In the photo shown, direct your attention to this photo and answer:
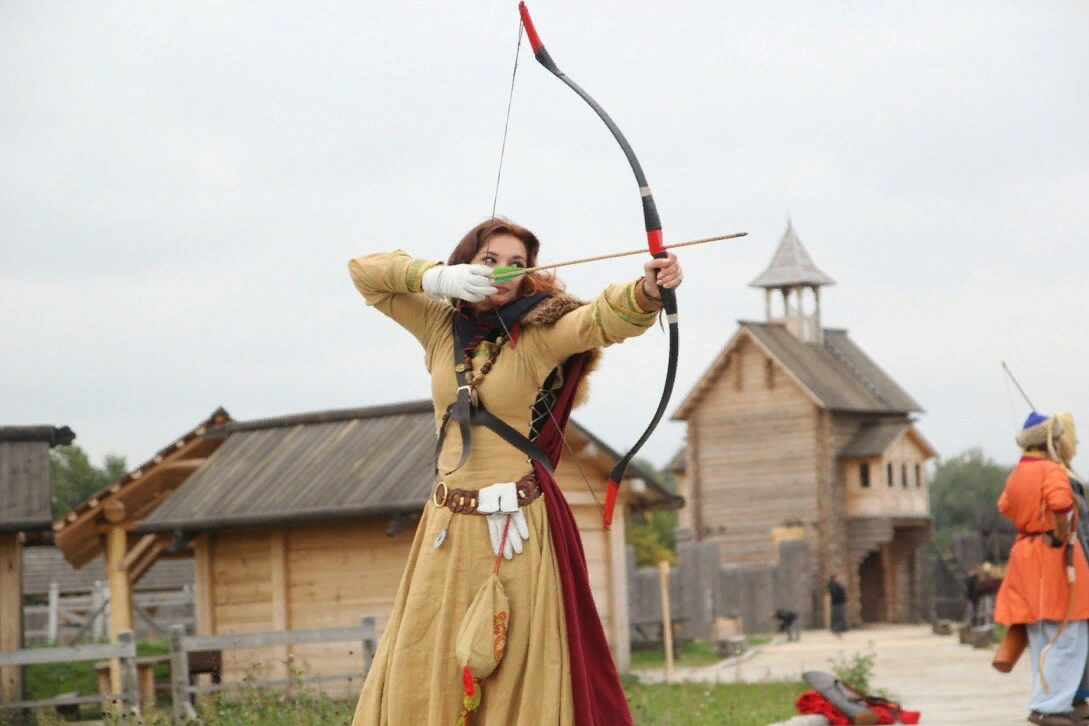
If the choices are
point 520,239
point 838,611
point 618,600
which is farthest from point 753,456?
point 520,239

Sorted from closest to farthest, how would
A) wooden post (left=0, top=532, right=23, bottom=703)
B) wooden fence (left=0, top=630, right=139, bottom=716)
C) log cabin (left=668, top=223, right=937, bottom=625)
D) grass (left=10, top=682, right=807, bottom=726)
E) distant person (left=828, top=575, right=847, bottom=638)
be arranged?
1. grass (left=10, top=682, right=807, bottom=726)
2. wooden fence (left=0, top=630, right=139, bottom=716)
3. wooden post (left=0, top=532, right=23, bottom=703)
4. distant person (left=828, top=575, right=847, bottom=638)
5. log cabin (left=668, top=223, right=937, bottom=625)

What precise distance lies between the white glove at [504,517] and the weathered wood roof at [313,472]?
1023 cm

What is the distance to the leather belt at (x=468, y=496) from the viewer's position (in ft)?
15.4

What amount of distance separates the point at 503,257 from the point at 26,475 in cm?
1277

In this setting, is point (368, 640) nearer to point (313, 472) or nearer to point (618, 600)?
point (313, 472)

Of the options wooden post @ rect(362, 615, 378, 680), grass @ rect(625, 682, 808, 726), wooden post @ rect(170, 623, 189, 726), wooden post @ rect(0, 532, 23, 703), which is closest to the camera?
grass @ rect(625, 682, 808, 726)

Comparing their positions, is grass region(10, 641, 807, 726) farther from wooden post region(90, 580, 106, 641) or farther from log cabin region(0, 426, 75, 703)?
Result: wooden post region(90, 580, 106, 641)

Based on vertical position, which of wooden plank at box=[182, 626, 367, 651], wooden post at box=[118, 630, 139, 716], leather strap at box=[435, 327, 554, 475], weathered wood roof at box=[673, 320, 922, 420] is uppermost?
weathered wood roof at box=[673, 320, 922, 420]

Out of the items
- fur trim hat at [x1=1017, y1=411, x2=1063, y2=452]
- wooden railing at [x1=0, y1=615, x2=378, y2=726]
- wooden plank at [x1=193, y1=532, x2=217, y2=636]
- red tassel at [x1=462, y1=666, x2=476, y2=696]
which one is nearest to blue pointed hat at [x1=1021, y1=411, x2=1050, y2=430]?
fur trim hat at [x1=1017, y1=411, x2=1063, y2=452]

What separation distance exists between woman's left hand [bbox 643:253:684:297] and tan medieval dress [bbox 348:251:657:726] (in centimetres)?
10

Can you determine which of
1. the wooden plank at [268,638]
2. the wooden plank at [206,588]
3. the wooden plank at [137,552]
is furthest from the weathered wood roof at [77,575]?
the wooden plank at [268,638]

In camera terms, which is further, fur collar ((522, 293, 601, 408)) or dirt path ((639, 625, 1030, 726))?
dirt path ((639, 625, 1030, 726))

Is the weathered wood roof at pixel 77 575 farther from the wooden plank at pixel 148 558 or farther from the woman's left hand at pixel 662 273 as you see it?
the woman's left hand at pixel 662 273

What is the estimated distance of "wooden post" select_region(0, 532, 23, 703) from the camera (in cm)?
1591
